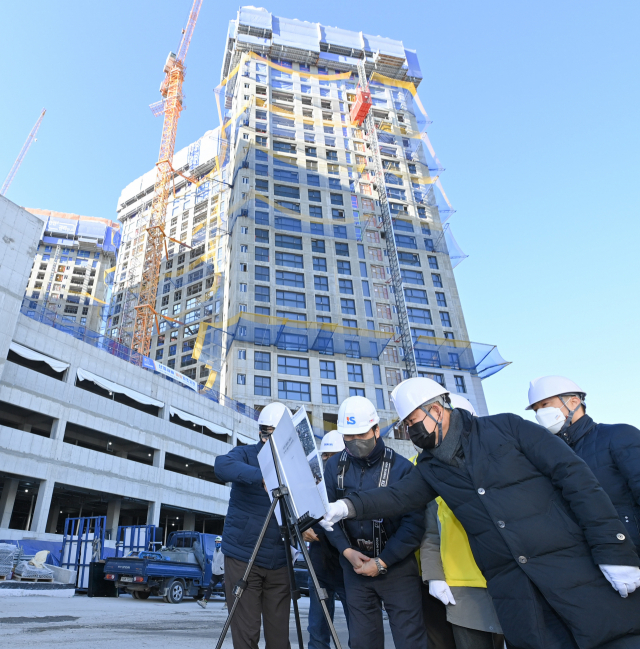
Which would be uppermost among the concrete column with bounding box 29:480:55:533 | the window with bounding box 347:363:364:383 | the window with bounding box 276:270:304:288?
the window with bounding box 276:270:304:288

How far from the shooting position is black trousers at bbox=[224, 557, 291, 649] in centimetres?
387

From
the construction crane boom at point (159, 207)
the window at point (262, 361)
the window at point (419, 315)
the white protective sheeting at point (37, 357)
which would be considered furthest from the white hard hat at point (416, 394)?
the construction crane boom at point (159, 207)

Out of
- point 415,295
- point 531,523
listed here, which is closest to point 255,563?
point 531,523

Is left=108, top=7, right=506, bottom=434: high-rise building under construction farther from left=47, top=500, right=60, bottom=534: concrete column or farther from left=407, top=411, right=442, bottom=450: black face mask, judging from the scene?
left=407, top=411, right=442, bottom=450: black face mask

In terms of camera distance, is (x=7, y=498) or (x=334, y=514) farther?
(x=7, y=498)

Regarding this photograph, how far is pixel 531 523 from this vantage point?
2.66 meters

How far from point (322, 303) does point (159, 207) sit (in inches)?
1152

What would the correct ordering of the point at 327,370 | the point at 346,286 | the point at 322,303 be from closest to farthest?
the point at 327,370, the point at 322,303, the point at 346,286

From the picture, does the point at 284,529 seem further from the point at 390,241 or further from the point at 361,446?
the point at 390,241

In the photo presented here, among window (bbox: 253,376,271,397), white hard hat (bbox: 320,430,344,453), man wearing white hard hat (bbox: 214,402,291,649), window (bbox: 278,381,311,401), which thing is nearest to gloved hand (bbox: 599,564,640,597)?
man wearing white hard hat (bbox: 214,402,291,649)

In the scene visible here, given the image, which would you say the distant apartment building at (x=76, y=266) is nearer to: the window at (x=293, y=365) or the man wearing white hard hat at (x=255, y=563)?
the window at (x=293, y=365)

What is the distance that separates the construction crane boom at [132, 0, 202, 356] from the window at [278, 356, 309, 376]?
75.0 feet

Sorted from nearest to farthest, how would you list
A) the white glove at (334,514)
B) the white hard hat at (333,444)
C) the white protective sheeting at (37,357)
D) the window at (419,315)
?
1. the white glove at (334,514)
2. the white hard hat at (333,444)
3. the white protective sheeting at (37,357)
4. the window at (419,315)

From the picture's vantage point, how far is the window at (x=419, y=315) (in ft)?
183
